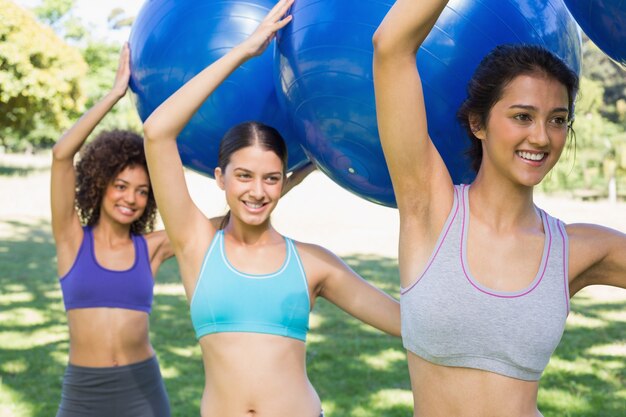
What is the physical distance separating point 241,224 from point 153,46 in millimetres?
649

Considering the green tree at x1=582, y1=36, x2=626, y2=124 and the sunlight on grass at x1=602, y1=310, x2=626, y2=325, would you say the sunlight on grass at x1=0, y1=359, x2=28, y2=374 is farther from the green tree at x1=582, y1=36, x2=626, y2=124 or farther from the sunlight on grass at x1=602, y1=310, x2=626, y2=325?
the green tree at x1=582, y1=36, x2=626, y2=124

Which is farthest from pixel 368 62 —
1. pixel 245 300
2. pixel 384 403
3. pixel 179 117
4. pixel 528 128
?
pixel 384 403

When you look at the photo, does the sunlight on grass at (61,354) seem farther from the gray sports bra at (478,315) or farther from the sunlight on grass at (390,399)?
the gray sports bra at (478,315)

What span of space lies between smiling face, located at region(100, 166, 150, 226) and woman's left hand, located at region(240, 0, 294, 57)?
113 centimetres

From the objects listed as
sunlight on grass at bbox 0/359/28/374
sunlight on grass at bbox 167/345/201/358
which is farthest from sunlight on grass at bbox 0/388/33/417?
sunlight on grass at bbox 167/345/201/358

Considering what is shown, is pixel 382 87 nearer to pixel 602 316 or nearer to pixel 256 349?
pixel 256 349

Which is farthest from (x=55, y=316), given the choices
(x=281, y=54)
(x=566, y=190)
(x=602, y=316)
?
(x=566, y=190)

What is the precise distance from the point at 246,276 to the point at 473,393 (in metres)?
0.83

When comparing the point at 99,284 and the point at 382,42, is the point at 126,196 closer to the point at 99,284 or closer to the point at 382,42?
the point at 99,284

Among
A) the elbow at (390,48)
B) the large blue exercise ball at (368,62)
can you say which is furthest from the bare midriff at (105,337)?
the elbow at (390,48)

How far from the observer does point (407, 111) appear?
1.78 m

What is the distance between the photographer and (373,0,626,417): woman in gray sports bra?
1.79 metres

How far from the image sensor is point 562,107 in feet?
6.01

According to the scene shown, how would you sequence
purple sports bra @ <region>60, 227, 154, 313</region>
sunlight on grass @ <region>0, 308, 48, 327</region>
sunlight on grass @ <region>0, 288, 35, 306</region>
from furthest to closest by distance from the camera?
sunlight on grass @ <region>0, 288, 35, 306</region>
sunlight on grass @ <region>0, 308, 48, 327</region>
purple sports bra @ <region>60, 227, 154, 313</region>
